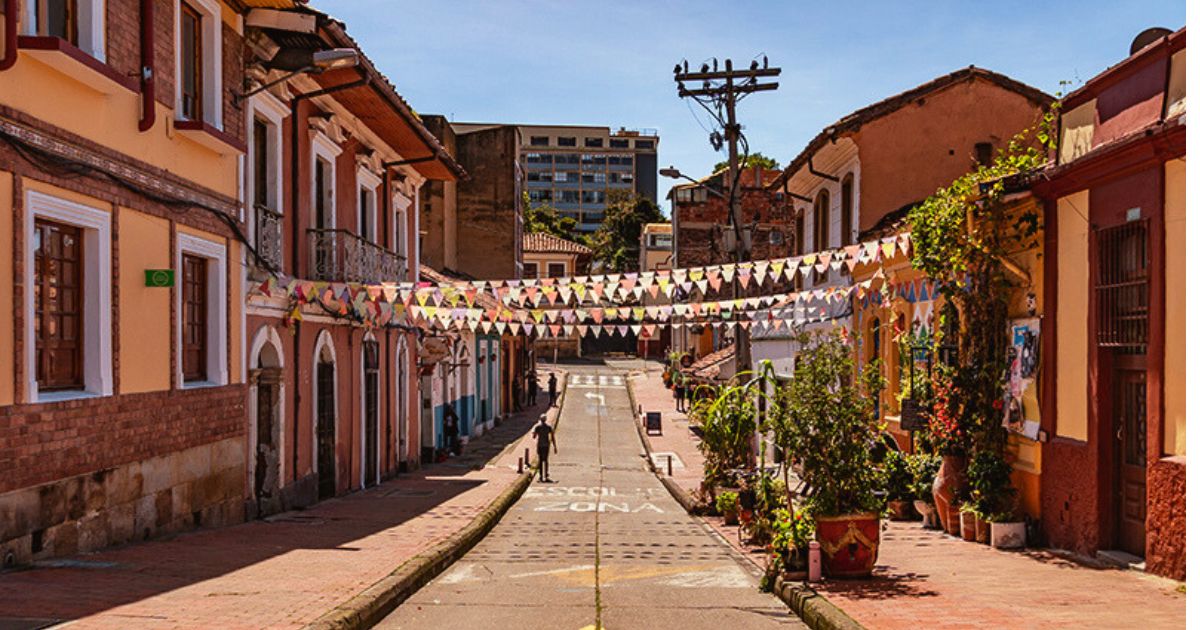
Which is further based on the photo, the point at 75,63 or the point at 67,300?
the point at 67,300

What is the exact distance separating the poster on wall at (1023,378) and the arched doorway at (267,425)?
954 cm

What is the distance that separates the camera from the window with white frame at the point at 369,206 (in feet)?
72.2

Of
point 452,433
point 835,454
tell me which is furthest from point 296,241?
point 452,433

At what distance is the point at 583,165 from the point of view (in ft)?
380

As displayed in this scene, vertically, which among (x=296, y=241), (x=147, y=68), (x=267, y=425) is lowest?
(x=267, y=425)

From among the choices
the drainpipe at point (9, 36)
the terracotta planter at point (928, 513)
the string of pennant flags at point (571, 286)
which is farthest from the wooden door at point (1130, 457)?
the drainpipe at point (9, 36)

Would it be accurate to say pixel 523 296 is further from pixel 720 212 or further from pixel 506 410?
pixel 720 212

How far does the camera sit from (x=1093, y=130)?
38.3ft

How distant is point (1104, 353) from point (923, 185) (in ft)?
34.7

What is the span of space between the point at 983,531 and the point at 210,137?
970 centimetres

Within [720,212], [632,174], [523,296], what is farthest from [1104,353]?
[632,174]

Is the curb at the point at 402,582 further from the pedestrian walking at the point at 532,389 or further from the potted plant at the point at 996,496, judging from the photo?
the pedestrian walking at the point at 532,389

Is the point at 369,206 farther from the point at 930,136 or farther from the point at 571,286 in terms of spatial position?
the point at 930,136

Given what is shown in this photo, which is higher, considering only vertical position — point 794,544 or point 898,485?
point 794,544
